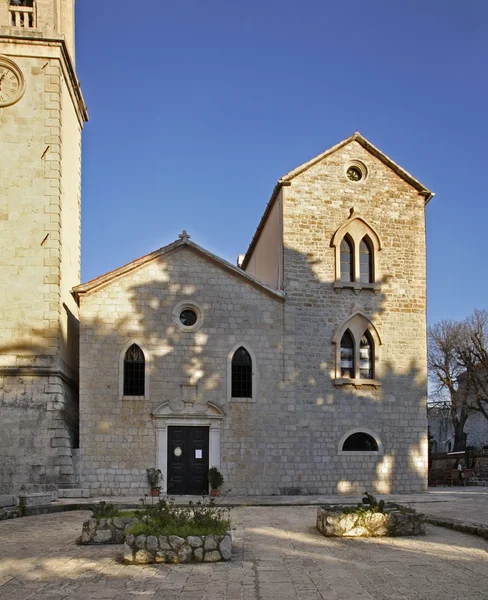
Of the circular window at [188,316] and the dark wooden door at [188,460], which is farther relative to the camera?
the circular window at [188,316]

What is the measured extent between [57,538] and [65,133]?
14905mm

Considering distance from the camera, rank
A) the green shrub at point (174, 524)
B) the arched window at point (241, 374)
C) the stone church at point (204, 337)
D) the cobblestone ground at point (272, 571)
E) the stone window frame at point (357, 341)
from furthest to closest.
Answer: the stone window frame at point (357, 341) < the arched window at point (241, 374) < the stone church at point (204, 337) < the green shrub at point (174, 524) < the cobblestone ground at point (272, 571)

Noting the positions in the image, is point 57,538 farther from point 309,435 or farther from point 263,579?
point 309,435

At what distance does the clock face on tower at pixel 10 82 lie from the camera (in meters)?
22.3

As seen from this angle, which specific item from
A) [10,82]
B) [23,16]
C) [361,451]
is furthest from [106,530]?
[23,16]

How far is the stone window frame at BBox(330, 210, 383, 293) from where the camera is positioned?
23.7 metres

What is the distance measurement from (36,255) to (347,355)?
415 inches

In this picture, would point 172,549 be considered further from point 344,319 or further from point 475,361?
point 475,361

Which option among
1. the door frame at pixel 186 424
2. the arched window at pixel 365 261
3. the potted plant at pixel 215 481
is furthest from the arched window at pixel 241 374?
the arched window at pixel 365 261

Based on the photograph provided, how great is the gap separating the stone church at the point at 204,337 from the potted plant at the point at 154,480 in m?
0.28

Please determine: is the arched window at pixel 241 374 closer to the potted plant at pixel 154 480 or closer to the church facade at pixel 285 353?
the church facade at pixel 285 353

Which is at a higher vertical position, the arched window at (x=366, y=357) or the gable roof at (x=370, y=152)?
the gable roof at (x=370, y=152)

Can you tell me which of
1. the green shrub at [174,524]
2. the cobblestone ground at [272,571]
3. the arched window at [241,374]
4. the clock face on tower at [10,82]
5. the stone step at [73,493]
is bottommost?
the stone step at [73,493]

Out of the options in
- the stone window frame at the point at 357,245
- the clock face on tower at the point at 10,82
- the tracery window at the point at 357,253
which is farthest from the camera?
the tracery window at the point at 357,253
